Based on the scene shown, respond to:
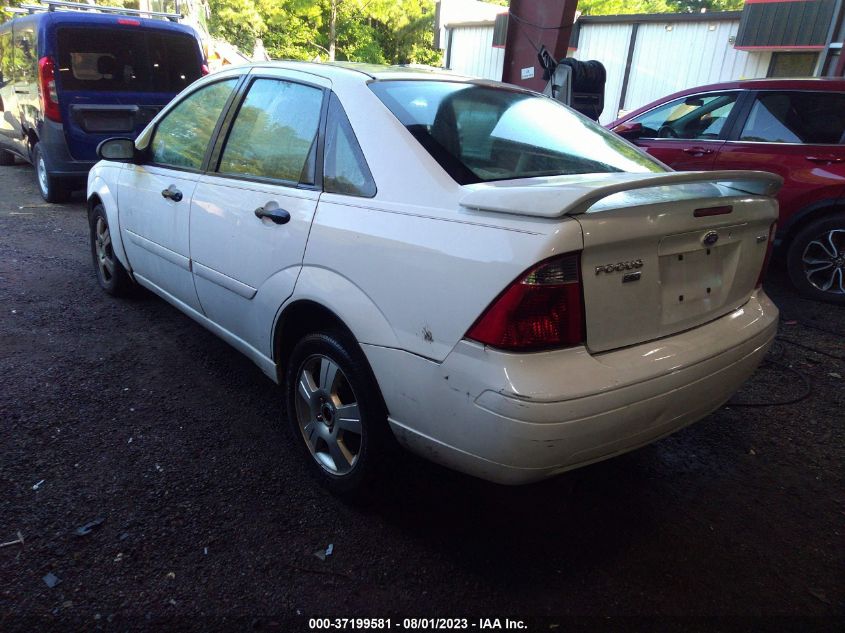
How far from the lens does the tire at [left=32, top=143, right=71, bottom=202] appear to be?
7777 millimetres

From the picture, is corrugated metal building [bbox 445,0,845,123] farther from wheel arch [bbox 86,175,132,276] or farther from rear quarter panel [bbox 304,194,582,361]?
rear quarter panel [bbox 304,194,582,361]

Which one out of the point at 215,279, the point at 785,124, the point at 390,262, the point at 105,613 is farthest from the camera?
the point at 785,124

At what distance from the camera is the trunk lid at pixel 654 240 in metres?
1.82

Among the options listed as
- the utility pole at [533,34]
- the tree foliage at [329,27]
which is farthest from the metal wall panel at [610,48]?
the tree foliage at [329,27]

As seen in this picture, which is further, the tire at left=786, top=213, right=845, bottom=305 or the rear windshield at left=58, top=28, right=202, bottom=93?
the rear windshield at left=58, top=28, right=202, bottom=93

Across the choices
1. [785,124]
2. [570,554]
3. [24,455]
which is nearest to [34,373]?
[24,455]

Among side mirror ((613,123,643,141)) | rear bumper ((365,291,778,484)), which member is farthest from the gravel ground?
side mirror ((613,123,643,141))

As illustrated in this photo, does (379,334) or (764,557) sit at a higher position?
(379,334)

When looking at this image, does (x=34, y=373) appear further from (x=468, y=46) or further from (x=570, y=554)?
(x=468, y=46)

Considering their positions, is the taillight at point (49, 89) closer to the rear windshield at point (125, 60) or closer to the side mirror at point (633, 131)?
the rear windshield at point (125, 60)

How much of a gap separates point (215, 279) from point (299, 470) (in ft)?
3.42

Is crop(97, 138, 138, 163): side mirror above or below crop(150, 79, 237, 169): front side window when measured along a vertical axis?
below

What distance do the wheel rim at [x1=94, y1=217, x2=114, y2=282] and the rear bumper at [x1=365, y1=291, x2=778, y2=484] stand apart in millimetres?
3240

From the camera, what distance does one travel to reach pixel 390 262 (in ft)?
6.81
